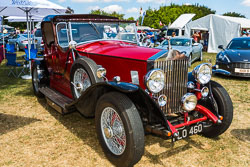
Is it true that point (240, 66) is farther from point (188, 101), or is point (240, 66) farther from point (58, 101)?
point (58, 101)

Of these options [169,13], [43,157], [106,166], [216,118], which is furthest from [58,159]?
[169,13]

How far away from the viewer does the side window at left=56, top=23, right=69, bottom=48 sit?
4207 millimetres

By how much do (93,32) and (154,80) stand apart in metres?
2.13

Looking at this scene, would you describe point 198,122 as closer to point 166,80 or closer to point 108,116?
point 166,80

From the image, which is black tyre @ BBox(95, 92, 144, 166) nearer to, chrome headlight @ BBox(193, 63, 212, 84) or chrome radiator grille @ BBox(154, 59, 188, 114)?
chrome radiator grille @ BBox(154, 59, 188, 114)

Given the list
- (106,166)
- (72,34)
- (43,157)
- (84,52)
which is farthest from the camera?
(72,34)

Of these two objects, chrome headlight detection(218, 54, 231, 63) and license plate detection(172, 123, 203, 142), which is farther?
chrome headlight detection(218, 54, 231, 63)

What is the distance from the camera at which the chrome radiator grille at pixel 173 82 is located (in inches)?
117

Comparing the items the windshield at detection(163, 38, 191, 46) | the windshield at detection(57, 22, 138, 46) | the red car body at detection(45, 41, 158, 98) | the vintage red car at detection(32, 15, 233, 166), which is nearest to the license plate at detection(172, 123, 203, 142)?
the vintage red car at detection(32, 15, 233, 166)

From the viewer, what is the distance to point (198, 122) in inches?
116

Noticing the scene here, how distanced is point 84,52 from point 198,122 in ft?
7.29

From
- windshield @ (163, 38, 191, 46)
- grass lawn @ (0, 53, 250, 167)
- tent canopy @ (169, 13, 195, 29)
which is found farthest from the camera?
tent canopy @ (169, 13, 195, 29)

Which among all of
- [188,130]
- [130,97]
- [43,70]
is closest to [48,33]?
[43,70]

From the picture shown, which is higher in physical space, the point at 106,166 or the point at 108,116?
the point at 108,116
